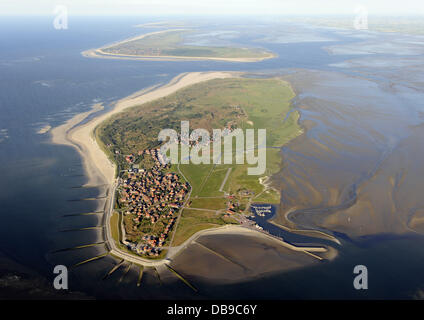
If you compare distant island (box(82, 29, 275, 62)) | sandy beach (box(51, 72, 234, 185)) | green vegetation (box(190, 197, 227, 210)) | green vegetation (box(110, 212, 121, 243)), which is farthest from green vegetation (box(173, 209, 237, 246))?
distant island (box(82, 29, 275, 62))

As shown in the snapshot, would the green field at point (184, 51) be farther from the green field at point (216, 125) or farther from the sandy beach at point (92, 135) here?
the sandy beach at point (92, 135)

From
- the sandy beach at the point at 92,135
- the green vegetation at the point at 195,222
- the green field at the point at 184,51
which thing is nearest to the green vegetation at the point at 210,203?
the green vegetation at the point at 195,222

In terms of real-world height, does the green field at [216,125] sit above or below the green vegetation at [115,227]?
above

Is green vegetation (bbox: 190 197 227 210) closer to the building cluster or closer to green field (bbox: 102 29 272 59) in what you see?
the building cluster

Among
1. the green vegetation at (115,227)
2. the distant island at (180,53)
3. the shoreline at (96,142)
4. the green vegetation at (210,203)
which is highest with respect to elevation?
the distant island at (180,53)
